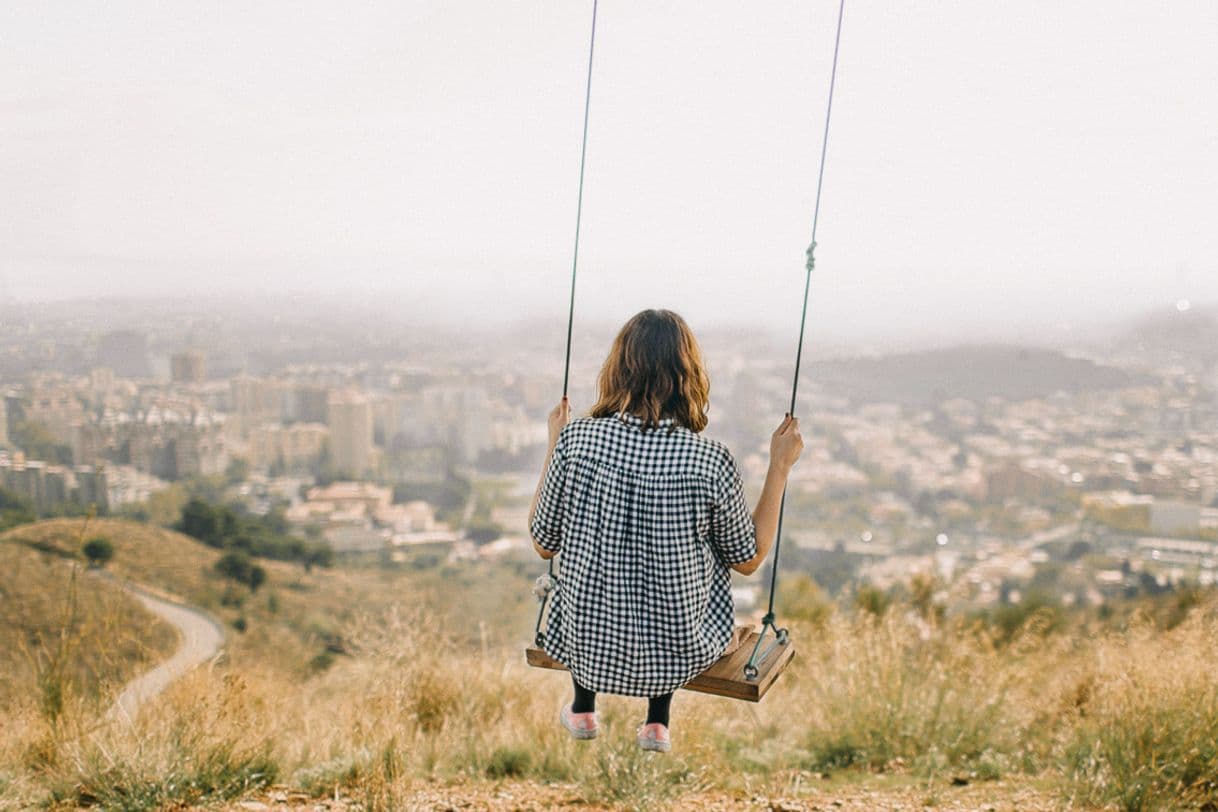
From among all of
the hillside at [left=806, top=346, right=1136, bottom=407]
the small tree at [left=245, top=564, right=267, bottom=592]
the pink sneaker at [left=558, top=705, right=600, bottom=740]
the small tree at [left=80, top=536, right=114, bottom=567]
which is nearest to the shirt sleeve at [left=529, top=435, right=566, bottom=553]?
the pink sneaker at [left=558, top=705, right=600, bottom=740]

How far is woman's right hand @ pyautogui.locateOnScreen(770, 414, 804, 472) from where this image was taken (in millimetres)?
2625

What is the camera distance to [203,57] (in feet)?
127

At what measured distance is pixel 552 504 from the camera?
2.62m

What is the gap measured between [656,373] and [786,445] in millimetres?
421

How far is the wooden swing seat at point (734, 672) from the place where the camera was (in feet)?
8.50

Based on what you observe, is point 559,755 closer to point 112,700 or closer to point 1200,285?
point 112,700

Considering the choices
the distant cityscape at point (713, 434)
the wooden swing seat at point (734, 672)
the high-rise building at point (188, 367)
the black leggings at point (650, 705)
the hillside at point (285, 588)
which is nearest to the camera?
the wooden swing seat at point (734, 672)

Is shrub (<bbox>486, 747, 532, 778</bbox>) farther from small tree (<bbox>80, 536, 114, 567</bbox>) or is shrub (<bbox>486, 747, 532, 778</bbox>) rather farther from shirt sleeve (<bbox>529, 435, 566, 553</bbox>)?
small tree (<bbox>80, 536, 114, 567</bbox>)

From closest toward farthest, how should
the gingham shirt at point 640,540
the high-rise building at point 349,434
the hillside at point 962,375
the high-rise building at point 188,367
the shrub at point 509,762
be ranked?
the gingham shirt at point 640,540 < the shrub at point 509,762 < the high-rise building at point 188,367 < the high-rise building at point 349,434 < the hillside at point 962,375

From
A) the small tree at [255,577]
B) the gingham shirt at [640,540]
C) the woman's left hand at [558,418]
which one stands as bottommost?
the small tree at [255,577]

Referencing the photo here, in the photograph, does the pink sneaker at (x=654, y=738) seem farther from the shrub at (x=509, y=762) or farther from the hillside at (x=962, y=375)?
the hillside at (x=962, y=375)

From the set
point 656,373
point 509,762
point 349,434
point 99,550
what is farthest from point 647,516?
point 349,434

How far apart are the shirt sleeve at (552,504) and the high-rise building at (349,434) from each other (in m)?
28.8

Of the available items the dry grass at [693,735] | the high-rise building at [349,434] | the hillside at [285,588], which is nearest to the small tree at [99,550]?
the hillside at [285,588]
